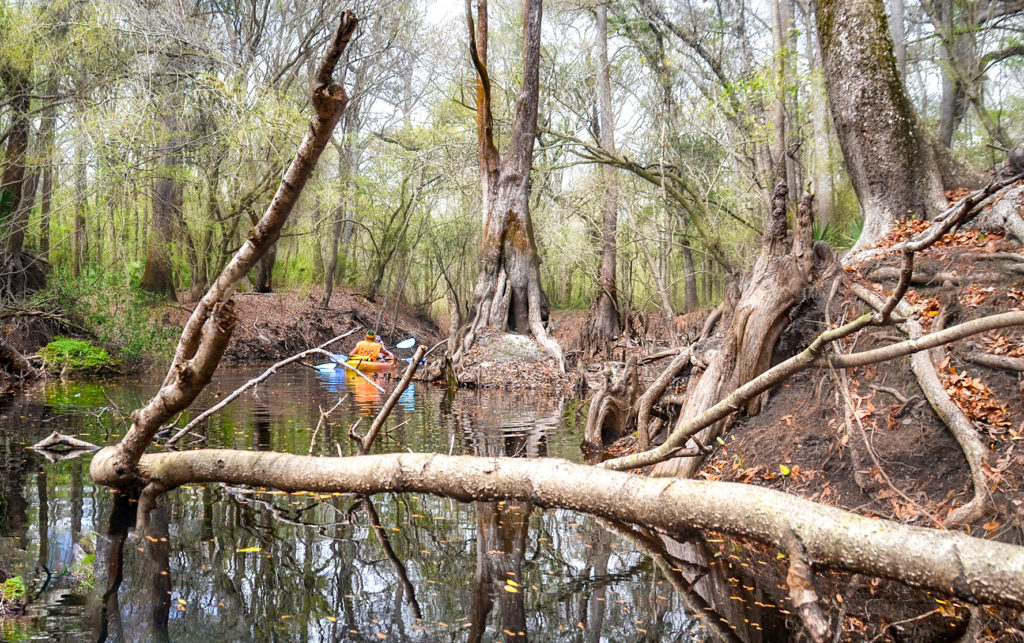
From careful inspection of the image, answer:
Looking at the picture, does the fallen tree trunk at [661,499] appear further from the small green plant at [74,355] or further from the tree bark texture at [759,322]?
the small green plant at [74,355]

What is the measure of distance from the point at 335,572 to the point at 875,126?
6444mm

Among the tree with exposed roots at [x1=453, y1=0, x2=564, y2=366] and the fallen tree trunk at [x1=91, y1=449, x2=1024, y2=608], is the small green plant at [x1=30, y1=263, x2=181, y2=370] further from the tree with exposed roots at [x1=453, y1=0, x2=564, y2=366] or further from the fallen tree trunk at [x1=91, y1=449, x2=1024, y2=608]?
the fallen tree trunk at [x1=91, y1=449, x2=1024, y2=608]

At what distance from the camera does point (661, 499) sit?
3.14 meters

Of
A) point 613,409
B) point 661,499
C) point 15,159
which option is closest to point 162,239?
point 15,159

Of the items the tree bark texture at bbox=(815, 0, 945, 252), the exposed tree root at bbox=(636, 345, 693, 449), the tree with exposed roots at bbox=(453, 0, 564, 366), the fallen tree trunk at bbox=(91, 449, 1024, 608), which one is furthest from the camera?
the tree with exposed roots at bbox=(453, 0, 564, 366)

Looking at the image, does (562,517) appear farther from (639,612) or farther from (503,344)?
(503,344)

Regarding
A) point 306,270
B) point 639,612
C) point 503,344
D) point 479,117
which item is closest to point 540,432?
point 639,612

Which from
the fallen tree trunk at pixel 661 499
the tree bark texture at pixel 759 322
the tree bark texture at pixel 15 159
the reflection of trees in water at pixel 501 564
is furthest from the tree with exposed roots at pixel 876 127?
the tree bark texture at pixel 15 159

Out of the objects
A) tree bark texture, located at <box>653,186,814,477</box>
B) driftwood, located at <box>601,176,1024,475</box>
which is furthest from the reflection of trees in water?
tree bark texture, located at <box>653,186,814,477</box>

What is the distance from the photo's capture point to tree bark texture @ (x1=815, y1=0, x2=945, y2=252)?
22.9ft

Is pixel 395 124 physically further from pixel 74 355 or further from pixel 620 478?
pixel 620 478

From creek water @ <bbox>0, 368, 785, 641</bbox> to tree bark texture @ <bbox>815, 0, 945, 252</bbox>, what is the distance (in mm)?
4383

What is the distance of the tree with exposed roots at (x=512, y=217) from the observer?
16562 millimetres

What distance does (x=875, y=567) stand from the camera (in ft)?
8.41
